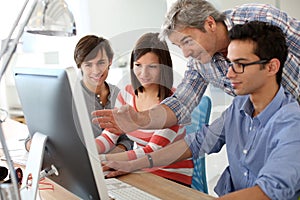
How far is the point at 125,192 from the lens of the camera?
122 centimetres

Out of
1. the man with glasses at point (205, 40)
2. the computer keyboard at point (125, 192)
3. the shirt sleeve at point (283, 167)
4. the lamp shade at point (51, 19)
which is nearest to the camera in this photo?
the lamp shade at point (51, 19)

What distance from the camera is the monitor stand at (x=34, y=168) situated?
894mm

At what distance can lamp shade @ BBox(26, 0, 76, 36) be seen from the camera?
2.88 ft

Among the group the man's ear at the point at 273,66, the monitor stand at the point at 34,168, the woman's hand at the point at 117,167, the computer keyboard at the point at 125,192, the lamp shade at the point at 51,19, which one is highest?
the lamp shade at the point at 51,19

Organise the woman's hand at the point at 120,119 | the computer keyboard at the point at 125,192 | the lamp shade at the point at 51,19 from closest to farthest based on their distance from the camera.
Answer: the lamp shade at the point at 51,19 < the computer keyboard at the point at 125,192 < the woman's hand at the point at 120,119

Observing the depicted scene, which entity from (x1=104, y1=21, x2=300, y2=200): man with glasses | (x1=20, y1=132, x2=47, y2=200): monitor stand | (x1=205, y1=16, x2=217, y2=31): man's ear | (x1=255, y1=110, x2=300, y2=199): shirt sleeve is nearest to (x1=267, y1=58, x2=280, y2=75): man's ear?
(x1=104, y1=21, x2=300, y2=200): man with glasses

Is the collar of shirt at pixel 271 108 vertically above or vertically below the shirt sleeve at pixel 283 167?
above

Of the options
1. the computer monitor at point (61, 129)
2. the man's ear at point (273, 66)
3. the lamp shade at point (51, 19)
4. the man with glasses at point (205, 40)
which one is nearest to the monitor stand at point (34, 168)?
the computer monitor at point (61, 129)

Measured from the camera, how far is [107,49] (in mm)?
1708

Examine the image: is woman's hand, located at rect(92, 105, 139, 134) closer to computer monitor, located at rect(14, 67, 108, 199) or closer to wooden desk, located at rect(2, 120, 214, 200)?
wooden desk, located at rect(2, 120, 214, 200)

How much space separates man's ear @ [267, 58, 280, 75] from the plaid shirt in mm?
273

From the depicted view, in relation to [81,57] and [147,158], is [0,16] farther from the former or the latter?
[147,158]

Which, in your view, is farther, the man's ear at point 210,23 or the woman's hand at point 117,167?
the man's ear at point 210,23

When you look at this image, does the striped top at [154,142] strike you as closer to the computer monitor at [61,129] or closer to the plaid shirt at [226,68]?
the plaid shirt at [226,68]
